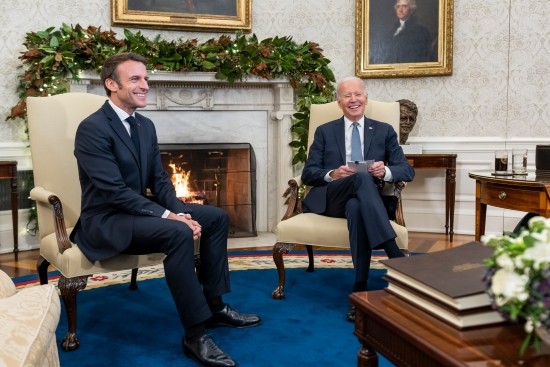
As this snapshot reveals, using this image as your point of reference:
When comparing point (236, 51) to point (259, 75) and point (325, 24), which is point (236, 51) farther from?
point (325, 24)

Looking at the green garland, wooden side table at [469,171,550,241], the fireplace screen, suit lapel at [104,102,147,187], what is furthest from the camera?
the fireplace screen

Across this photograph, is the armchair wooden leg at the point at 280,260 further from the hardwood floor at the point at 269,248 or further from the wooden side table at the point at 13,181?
the wooden side table at the point at 13,181

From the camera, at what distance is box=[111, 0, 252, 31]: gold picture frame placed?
17.1 ft

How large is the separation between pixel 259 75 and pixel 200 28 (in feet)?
2.54

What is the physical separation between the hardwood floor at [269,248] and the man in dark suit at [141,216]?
67.5 inches

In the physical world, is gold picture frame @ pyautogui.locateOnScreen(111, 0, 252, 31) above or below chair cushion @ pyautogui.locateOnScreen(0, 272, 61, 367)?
above

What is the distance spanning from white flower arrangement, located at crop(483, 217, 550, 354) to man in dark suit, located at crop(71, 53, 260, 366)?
1478mm

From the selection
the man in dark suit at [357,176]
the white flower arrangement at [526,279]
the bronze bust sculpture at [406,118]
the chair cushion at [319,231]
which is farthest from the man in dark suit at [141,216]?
the bronze bust sculpture at [406,118]

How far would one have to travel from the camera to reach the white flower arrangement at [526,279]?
1.17 m

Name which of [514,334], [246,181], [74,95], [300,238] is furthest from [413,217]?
[514,334]

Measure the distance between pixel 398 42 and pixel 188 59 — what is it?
2.14 metres

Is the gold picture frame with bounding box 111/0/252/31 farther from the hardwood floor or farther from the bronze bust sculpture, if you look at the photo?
the hardwood floor

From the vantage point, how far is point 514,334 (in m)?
1.42

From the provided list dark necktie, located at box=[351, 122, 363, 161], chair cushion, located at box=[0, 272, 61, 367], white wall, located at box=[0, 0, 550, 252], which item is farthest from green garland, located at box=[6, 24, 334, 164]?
chair cushion, located at box=[0, 272, 61, 367]
